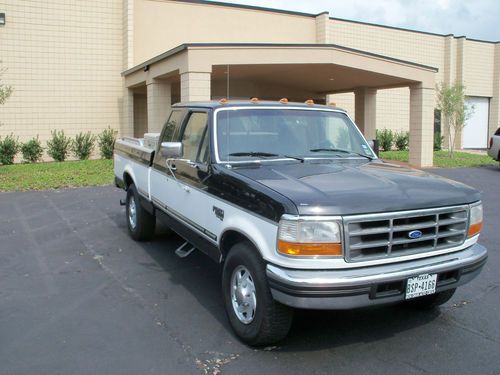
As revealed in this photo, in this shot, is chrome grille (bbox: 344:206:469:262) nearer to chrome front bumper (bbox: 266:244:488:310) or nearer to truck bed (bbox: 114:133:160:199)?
chrome front bumper (bbox: 266:244:488:310)

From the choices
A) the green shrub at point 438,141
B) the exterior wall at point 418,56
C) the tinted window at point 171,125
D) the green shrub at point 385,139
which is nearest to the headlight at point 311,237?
the tinted window at point 171,125

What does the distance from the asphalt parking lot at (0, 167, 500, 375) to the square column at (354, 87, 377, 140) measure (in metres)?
15.3

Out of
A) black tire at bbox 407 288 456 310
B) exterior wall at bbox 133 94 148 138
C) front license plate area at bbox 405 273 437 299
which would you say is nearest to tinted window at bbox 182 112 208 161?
front license plate area at bbox 405 273 437 299

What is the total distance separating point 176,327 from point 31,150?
16761 mm

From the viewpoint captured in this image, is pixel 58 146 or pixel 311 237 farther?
pixel 58 146

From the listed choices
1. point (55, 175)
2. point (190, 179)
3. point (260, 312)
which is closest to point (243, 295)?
point (260, 312)

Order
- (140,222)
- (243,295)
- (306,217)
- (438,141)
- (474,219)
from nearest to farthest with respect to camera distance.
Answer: (306,217) → (243,295) → (474,219) → (140,222) → (438,141)

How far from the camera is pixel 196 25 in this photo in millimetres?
22172

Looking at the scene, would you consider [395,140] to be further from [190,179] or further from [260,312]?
[260,312]

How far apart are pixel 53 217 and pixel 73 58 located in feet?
41.6

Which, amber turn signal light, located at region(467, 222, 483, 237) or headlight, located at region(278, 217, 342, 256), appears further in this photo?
amber turn signal light, located at region(467, 222, 483, 237)

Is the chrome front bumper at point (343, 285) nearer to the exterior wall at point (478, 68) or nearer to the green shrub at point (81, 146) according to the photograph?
the green shrub at point (81, 146)

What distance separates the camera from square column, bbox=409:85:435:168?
18422mm

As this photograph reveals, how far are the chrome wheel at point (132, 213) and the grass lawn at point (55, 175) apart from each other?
5983 mm
